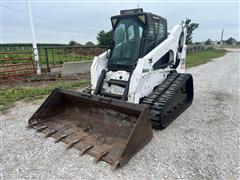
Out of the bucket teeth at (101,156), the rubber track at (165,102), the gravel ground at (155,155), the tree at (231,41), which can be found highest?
the tree at (231,41)

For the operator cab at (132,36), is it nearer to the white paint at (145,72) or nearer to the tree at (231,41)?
the white paint at (145,72)

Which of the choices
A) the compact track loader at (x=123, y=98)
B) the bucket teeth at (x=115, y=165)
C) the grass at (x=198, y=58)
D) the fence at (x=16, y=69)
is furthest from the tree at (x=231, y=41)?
the bucket teeth at (x=115, y=165)

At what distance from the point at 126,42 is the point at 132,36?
0.19m

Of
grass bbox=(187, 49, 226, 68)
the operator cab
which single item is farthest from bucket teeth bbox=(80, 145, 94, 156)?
grass bbox=(187, 49, 226, 68)

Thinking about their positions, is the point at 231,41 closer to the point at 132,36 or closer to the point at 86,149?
the point at 132,36

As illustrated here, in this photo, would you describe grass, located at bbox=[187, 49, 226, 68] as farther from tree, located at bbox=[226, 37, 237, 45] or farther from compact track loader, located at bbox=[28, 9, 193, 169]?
tree, located at bbox=[226, 37, 237, 45]

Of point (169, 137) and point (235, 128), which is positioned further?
point (235, 128)

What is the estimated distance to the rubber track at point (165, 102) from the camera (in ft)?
11.2

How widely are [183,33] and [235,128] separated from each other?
2.73m

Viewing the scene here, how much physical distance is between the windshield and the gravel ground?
162 centimetres

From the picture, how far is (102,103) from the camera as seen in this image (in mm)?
3328

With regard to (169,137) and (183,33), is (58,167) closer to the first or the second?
(169,137)

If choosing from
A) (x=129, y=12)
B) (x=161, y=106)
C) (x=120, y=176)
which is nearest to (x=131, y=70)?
(x=161, y=106)

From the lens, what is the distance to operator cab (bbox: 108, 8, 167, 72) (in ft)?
12.5
